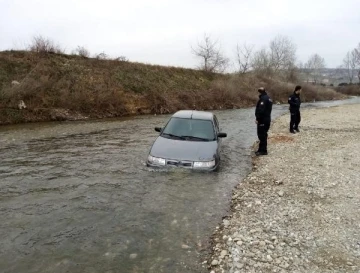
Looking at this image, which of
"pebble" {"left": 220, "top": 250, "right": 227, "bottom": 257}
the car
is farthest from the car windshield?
"pebble" {"left": 220, "top": 250, "right": 227, "bottom": 257}

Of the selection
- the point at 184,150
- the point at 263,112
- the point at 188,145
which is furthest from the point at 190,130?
the point at 263,112

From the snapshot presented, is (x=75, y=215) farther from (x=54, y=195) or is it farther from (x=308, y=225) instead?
(x=308, y=225)

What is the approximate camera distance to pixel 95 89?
26.8 metres

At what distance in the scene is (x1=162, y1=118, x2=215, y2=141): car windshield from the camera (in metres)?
9.21

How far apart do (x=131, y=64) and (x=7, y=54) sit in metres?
12.0

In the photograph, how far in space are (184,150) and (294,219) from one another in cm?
343

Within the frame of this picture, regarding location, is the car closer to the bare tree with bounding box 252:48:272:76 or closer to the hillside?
the hillside

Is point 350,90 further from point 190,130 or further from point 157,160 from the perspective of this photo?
point 157,160

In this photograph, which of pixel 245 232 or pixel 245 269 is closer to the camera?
pixel 245 269

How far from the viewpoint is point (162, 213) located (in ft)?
20.6

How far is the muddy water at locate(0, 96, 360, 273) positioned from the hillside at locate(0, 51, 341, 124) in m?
11.3

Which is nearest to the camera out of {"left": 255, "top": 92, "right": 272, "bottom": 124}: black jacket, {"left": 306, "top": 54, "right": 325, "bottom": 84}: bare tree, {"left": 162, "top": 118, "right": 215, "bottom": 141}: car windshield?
{"left": 162, "top": 118, "right": 215, "bottom": 141}: car windshield

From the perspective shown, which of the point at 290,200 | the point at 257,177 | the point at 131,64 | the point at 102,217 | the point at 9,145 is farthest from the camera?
the point at 131,64

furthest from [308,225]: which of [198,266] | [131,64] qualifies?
[131,64]
